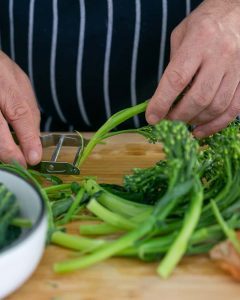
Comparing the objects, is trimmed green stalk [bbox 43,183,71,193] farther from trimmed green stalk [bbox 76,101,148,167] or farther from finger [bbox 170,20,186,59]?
finger [bbox 170,20,186,59]

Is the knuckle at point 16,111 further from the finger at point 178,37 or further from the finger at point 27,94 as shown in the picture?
the finger at point 178,37

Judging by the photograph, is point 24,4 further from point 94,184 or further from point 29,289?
point 29,289

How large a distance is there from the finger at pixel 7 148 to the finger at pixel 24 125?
0.09ft

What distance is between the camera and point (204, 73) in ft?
5.56

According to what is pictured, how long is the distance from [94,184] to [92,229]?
144mm

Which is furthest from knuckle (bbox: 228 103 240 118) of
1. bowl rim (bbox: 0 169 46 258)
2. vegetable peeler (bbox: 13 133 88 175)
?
bowl rim (bbox: 0 169 46 258)

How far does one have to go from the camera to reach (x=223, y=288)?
1.34 meters

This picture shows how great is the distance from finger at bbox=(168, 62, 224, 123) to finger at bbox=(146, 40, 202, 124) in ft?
0.08

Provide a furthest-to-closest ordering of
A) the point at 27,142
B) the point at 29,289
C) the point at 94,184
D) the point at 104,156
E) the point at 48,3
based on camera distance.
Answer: the point at 48,3 < the point at 104,156 < the point at 27,142 < the point at 94,184 < the point at 29,289

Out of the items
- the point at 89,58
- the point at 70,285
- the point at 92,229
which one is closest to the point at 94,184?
the point at 92,229

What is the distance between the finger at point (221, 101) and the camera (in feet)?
5.76

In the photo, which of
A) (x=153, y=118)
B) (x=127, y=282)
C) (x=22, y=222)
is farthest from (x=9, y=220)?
(x=153, y=118)

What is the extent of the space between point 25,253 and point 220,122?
758 millimetres

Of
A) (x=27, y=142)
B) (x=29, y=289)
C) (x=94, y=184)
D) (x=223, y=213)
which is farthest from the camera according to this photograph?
(x=27, y=142)
